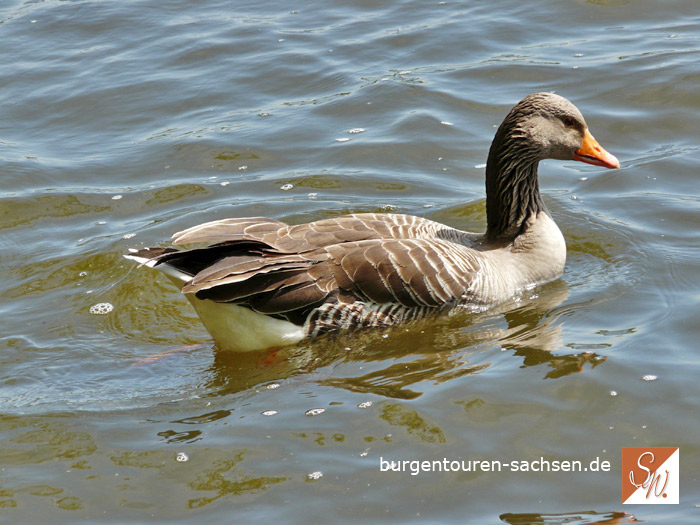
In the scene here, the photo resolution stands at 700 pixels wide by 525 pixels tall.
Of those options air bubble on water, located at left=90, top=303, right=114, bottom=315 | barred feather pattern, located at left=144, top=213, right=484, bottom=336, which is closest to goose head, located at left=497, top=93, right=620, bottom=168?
barred feather pattern, located at left=144, top=213, right=484, bottom=336

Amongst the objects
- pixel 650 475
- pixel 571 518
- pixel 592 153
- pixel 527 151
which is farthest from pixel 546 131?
pixel 571 518

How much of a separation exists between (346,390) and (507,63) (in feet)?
25.1

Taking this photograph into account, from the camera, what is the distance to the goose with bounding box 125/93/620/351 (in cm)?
718

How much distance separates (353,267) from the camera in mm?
7352

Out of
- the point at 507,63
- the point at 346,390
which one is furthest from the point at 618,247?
the point at 507,63

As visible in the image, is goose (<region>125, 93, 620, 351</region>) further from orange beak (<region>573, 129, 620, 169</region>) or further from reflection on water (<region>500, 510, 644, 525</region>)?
reflection on water (<region>500, 510, 644, 525</region>)

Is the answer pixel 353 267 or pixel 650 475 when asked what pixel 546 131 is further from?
pixel 650 475

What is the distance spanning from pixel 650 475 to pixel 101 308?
4.97 m

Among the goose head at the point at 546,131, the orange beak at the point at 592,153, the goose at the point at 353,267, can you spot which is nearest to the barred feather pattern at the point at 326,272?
the goose at the point at 353,267

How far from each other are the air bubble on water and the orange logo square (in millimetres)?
4679

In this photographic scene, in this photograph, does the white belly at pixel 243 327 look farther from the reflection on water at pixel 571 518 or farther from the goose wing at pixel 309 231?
the reflection on water at pixel 571 518

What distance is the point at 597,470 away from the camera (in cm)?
569

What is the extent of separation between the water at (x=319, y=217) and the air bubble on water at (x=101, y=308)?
0.03 metres

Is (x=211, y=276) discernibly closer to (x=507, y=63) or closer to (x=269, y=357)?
(x=269, y=357)
